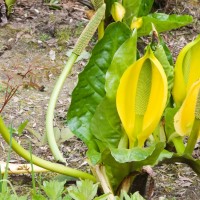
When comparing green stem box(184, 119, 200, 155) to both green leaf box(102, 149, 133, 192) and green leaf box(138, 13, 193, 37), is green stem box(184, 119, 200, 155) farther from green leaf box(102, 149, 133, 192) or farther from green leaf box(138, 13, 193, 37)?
green leaf box(138, 13, 193, 37)

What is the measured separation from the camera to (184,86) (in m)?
1.48

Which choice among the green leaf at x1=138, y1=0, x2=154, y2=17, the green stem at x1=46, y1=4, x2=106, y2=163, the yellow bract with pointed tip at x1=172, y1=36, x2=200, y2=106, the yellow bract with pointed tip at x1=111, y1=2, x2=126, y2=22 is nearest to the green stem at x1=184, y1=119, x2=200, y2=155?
the yellow bract with pointed tip at x1=172, y1=36, x2=200, y2=106

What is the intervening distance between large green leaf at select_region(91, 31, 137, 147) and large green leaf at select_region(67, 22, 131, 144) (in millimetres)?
65

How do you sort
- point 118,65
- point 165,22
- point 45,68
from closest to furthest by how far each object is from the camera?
1. point 118,65
2. point 165,22
3. point 45,68

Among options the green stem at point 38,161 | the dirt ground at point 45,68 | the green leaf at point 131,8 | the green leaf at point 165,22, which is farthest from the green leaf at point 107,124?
the green leaf at point 131,8

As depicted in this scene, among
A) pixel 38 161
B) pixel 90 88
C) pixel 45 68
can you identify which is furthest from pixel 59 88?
pixel 45 68

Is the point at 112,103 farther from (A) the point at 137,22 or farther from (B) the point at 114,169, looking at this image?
(A) the point at 137,22

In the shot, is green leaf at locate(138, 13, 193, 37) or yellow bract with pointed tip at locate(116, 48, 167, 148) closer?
yellow bract with pointed tip at locate(116, 48, 167, 148)

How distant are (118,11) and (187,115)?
562mm

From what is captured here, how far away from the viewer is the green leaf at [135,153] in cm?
130

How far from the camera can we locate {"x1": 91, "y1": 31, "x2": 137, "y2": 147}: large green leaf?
1.40m

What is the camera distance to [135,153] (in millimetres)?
1313

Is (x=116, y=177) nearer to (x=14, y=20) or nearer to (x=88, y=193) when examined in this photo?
(x=88, y=193)

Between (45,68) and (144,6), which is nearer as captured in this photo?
(144,6)
